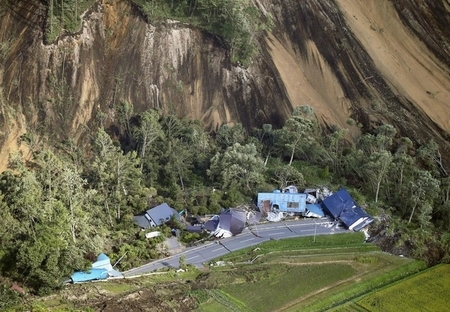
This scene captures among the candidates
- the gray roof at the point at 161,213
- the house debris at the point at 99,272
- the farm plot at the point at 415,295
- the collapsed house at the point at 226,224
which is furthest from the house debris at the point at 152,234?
the farm plot at the point at 415,295

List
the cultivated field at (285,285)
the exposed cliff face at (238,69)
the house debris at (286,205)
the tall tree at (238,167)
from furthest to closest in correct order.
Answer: the exposed cliff face at (238,69)
the tall tree at (238,167)
the house debris at (286,205)
the cultivated field at (285,285)

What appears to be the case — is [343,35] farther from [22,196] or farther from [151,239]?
[22,196]

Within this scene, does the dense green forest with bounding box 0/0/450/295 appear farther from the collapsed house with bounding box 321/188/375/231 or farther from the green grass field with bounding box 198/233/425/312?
the green grass field with bounding box 198/233/425/312

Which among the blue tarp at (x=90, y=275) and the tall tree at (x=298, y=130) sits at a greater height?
the tall tree at (x=298, y=130)

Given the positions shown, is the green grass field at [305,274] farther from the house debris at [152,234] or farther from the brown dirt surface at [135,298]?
the house debris at [152,234]

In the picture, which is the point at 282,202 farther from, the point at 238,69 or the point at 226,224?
the point at 238,69

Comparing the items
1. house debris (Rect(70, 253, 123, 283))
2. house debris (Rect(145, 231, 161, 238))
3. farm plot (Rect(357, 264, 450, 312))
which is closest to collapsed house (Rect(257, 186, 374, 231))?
farm plot (Rect(357, 264, 450, 312))

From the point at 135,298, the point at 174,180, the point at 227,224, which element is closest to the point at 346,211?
the point at 227,224

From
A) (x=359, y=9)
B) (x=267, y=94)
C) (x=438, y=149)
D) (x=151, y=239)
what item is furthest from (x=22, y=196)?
(x=359, y=9)
